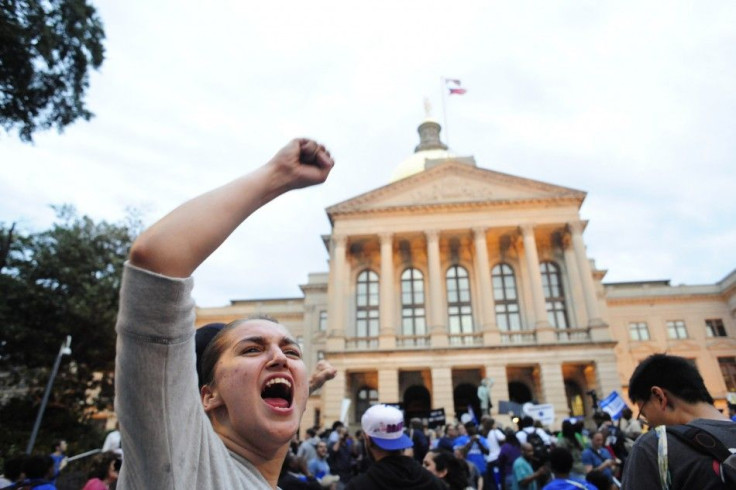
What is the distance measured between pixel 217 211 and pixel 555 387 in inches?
1139

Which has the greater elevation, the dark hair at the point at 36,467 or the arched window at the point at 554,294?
the arched window at the point at 554,294

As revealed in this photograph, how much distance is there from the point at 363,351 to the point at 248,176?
28227mm

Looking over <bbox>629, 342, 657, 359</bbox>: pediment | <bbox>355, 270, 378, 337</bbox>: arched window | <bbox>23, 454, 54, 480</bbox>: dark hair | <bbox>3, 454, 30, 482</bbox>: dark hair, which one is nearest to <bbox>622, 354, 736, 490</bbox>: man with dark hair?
<bbox>23, 454, 54, 480</bbox>: dark hair

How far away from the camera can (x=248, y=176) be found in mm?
1297

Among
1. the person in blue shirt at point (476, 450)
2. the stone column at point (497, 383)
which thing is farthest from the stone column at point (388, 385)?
the person in blue shirt at point (476, 450)

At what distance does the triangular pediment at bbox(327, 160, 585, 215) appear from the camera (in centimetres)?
3216

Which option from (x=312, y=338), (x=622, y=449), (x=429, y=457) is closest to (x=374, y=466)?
(x=429, y=457)

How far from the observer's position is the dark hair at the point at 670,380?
265 centimetres

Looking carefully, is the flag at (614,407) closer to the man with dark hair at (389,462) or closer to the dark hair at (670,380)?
the man with dark hair at (389,462)

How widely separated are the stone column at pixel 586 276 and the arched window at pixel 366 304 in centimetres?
1390

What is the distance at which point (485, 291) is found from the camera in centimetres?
2980

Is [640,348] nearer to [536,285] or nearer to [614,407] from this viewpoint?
[536,285]

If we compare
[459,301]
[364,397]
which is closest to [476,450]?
[364,397]

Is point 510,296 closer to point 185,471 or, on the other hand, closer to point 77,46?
point 77,46
